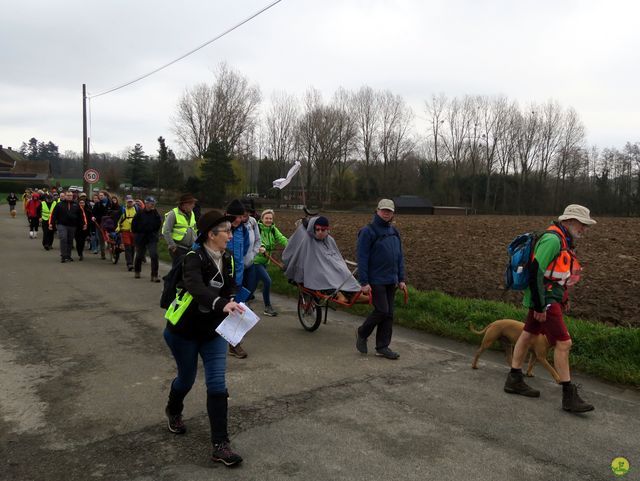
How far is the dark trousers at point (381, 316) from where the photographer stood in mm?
6453

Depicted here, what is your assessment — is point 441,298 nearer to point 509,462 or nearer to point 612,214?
point 509,462

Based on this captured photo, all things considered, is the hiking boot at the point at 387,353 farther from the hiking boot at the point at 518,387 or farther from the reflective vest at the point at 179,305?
the reflective vest at the point at 179,305

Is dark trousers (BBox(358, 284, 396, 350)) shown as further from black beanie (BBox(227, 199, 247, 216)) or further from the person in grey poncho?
black beanie (BBox(227, 199, 247, 216))

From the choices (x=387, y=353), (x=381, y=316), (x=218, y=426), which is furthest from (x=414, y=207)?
(x=218, y=426)

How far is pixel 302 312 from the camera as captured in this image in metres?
7.84

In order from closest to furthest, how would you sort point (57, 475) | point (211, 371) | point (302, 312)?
1. point (57, 475)
2. point (211, 371)
3. point (302, 312)

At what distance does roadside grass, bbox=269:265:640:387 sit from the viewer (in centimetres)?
598

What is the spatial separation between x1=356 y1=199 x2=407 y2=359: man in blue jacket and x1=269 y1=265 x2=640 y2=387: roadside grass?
4.84 feet

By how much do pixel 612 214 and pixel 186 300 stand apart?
252ft

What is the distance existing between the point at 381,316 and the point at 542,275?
2.19 meters

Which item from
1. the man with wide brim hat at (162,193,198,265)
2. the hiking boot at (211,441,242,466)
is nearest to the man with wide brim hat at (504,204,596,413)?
the hiking boot at (211,441,242,466)

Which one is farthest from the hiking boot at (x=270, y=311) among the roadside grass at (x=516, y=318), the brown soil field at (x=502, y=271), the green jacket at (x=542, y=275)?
the green jacket at (x=542, y=275)

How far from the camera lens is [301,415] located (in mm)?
4555

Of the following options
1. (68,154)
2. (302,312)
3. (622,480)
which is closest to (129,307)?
(302,312)
